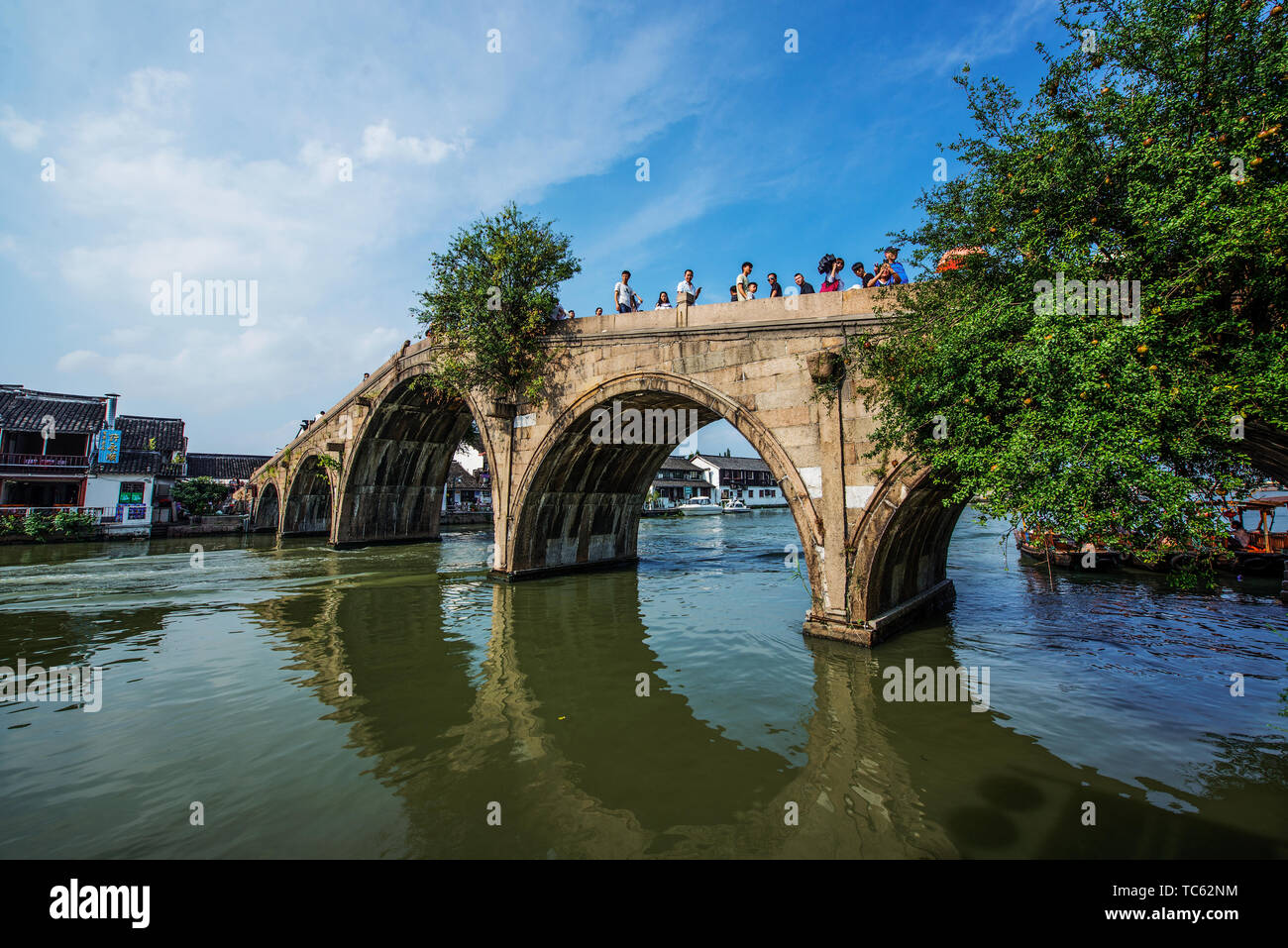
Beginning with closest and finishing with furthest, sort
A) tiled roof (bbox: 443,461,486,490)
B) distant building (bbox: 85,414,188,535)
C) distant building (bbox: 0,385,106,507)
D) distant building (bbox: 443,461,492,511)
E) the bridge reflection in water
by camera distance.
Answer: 1. the bridge reflection in water
2. distant building (bbox: 0,385,106,507)
3. distant building (bbox: 85,414,188,535)
4. tiled roof (bbox: 443,461,486,490)
5. distant building (bbox: 443,461,492,511)

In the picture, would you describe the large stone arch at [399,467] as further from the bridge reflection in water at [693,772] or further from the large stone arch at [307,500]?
the bridge reflection in water at [693,772]

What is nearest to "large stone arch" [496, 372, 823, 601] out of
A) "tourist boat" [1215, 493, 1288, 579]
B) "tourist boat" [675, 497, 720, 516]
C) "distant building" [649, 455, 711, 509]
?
"tourist boat" [1215, 493, 1288, 579]

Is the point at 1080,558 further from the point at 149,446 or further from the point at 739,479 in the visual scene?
the point at 739,479

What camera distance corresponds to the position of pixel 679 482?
71.9 m

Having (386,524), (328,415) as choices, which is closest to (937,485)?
(386,524)

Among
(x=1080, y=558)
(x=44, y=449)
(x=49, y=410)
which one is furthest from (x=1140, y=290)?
(x=49, y=410)

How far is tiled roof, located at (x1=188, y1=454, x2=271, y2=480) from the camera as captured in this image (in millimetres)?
45812

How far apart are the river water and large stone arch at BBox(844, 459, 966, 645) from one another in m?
0.62

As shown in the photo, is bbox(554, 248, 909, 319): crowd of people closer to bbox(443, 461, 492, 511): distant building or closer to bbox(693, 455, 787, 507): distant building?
bbox(443, 461, 492, 511): distant building

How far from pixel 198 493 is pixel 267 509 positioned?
3.85 metres

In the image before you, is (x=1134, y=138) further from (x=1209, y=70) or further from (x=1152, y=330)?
(x=1152, y=330)

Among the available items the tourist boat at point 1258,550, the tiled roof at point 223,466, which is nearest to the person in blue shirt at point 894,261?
the tourist boat at point 1258,550

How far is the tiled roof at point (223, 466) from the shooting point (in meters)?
45.8

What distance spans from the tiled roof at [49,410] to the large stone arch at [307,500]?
11.6m
